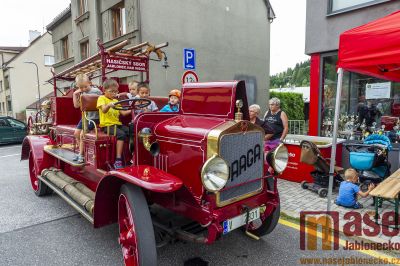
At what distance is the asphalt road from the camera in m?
3.05

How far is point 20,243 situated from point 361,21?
23.7 ft

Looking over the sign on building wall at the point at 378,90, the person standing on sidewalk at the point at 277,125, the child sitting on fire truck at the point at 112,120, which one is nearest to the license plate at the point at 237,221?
the child sitting on fire truck at the point at 112,120

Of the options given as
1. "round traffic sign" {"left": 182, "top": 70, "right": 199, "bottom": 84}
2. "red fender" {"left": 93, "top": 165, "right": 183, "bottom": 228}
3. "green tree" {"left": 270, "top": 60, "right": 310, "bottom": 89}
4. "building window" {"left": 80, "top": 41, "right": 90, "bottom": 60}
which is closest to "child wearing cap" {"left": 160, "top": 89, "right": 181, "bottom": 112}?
"red fender" {"left": 93, "top": 165, "right": 183, "bottom": 228}

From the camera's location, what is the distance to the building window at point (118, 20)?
42.1 ft

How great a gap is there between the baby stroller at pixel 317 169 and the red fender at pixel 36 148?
4.52 m

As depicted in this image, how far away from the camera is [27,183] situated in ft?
20.5

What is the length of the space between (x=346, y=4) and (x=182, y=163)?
234 inches

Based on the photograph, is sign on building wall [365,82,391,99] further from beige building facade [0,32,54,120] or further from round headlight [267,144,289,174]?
beige building facade [0,32,54,120]

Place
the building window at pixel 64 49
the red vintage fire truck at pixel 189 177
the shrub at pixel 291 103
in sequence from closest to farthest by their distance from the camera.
Answer: 1. the red vintage fire truck at pixel 189 177
2. the shrub at pixel 291 103
3. the building window at pixel 64 49

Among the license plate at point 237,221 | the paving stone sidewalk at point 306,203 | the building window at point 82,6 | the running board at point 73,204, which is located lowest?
the paving stone sidewalk at point 306,203

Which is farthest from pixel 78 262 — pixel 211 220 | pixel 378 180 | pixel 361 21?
pixel 361 21

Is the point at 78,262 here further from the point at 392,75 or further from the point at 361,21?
the point at 361,21

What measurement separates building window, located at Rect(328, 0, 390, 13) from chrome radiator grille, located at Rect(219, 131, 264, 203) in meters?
5.03

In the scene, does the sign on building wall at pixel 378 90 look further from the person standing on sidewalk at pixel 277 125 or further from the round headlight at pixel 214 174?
the round headlight at pixel 214 174
